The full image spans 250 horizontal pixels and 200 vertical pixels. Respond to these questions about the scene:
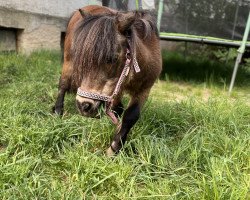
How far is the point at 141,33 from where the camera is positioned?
291cm

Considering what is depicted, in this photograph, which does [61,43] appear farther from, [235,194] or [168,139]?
[235,194]

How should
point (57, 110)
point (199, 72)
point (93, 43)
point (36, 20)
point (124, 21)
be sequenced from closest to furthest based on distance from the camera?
point (93, 43) → point (124, 21) → point (57, 110) → point (36, 20) → point (199, 72)

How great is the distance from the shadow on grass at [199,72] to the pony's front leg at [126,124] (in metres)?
3.20

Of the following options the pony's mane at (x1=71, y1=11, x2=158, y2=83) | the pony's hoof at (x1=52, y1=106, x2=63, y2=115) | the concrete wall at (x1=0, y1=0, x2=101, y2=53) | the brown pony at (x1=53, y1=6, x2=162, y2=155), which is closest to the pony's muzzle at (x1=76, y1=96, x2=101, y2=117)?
the brown pony at (x1=53, y1=6, x2=162, y2=155)

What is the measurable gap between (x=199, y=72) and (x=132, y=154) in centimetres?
450

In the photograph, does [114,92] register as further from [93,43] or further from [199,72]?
[199,72]

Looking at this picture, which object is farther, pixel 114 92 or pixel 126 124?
pixel 126 124

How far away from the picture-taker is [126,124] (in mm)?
2875

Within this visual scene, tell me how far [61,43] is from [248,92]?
12.4 feet

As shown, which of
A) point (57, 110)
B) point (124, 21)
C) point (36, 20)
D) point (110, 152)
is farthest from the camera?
point (36, 20)

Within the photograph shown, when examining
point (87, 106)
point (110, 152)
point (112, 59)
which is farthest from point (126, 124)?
point (112, 59)

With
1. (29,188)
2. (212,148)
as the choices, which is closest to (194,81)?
(212,148)

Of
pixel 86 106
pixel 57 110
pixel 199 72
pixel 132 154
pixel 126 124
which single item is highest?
pixel 86 106

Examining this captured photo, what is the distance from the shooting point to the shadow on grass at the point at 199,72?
6445 millimetres
